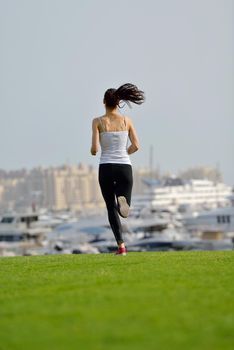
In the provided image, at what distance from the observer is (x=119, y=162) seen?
1213 cm

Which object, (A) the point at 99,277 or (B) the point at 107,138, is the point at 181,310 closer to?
(A) the point at 99,277

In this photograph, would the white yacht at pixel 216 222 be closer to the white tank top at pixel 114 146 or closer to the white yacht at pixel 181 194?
the white yacht at pixel 181 194

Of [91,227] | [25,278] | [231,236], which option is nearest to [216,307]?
[25,278]

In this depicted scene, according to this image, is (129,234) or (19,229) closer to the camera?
(129,234)

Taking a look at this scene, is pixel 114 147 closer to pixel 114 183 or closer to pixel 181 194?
pixel 114 183

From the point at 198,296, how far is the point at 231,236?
268 feet

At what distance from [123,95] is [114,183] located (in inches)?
37.1

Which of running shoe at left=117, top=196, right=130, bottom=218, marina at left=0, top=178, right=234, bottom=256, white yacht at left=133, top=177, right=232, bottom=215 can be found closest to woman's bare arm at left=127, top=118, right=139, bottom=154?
running shoe at left=117, top=196, right=130, bottom=218

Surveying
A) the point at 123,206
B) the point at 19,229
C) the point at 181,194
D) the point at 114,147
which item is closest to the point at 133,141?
the point at 114,147

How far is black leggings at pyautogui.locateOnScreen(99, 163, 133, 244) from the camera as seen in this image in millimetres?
12117

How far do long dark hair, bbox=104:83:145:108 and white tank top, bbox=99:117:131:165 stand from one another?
0.32 metres

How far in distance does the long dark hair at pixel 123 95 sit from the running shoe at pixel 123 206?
1.01 meters

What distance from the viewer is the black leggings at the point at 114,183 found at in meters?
12.1

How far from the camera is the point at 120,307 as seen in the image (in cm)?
695
